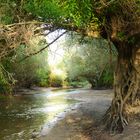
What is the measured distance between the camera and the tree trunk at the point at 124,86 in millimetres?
15508

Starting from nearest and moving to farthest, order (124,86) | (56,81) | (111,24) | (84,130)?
(111,24), (124,86), (84,130), (56,81)

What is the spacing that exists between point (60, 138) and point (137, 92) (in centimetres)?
382

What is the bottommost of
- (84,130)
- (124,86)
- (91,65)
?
(84,130)

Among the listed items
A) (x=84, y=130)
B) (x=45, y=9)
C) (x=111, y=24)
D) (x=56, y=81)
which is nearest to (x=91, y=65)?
(x=56, y=81)

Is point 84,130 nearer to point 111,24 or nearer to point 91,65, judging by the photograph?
point 111,24

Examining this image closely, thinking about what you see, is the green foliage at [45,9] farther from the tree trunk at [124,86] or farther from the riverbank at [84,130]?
the riverbank at [84,130]

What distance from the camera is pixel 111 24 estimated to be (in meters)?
15.0

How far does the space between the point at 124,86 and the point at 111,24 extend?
2.94m

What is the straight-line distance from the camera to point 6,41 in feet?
43.1

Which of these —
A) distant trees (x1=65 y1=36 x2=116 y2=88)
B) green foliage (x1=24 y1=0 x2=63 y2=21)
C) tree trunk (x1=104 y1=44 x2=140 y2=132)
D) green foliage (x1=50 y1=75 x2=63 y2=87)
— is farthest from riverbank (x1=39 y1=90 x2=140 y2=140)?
green foliage (x1=50 y1=75 x2=63 y2=87)

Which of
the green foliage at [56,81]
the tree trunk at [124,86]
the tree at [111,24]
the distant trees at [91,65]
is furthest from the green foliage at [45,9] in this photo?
the green foliage at [56,81]

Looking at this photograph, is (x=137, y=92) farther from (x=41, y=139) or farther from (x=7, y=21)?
(x=7, y=21)

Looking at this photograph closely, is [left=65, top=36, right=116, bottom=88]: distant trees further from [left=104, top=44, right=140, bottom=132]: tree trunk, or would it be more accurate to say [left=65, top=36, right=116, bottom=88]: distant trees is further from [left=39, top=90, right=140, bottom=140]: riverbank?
[left=104, top=44, right=140, bottom=132]: tree trunk

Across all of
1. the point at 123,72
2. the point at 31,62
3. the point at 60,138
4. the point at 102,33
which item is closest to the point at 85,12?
the point at 102,33
